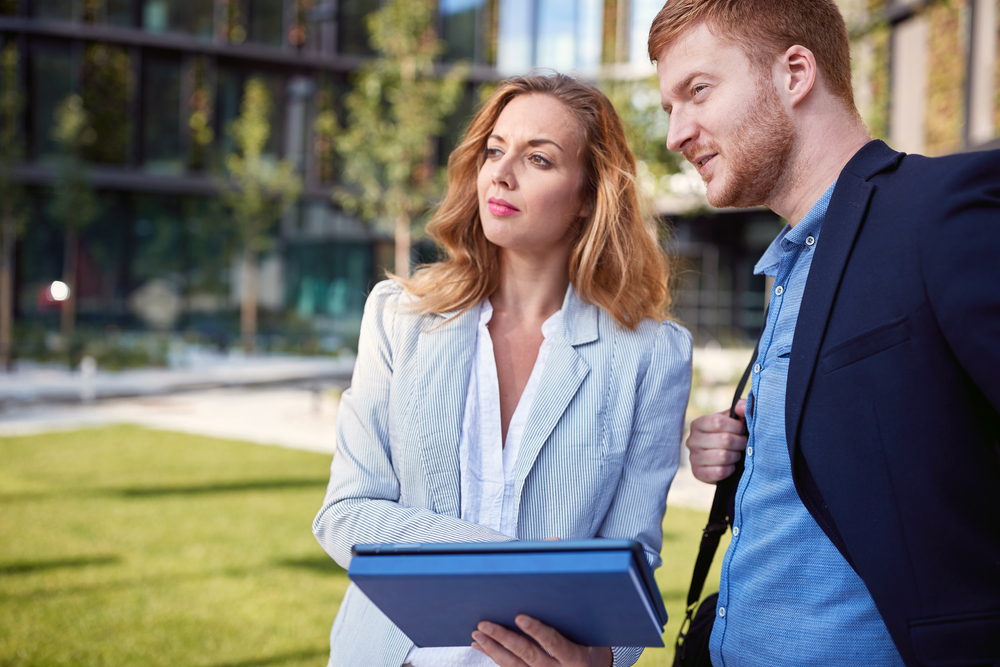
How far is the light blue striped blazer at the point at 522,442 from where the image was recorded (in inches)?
84.0

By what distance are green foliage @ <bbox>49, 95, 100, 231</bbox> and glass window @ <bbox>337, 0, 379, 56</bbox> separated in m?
8.12

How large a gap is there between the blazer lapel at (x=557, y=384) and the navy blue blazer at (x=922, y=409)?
0.76 m

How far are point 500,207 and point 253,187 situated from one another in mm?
22335

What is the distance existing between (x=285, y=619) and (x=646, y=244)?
3840mm

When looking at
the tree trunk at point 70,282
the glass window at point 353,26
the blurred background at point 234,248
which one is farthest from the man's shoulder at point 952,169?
the glass window at point 353,26

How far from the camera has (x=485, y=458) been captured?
7.41ft

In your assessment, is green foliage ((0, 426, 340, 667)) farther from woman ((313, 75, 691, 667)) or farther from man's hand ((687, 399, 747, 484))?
man's hand ((687, 399, 747, 484))

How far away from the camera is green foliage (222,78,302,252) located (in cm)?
2339

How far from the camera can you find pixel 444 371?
2266 mm

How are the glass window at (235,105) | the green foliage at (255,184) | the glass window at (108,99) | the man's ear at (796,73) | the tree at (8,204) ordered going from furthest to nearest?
the glass window at (235,105) < the glass window at (108,99) < the green foliage at (255,184) < the tree at (8,204) < the man's ear at (796,73)

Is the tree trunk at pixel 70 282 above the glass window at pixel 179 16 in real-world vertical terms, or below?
below

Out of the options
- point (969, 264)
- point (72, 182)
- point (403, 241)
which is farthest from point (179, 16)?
point (969, 264)

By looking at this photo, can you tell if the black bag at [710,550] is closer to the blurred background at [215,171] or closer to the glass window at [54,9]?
the blurred background at [215,171]

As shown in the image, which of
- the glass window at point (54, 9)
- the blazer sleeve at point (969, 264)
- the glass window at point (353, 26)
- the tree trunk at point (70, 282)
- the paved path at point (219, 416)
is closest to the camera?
the blazer sleeve at point (969, 264)
